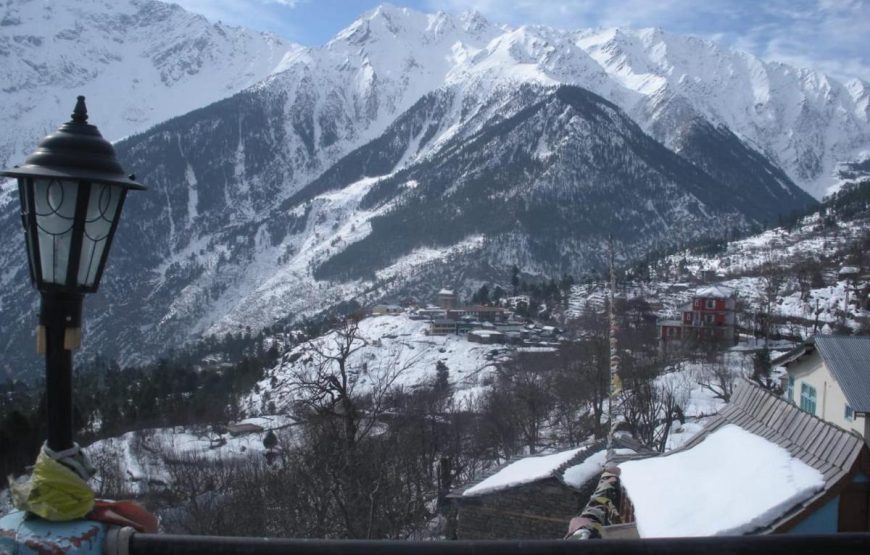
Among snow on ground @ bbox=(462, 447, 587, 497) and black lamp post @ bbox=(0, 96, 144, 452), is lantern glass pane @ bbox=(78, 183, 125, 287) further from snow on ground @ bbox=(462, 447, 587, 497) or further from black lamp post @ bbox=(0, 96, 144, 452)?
snow on ground @ bbox=(462, 447, 587, 497)

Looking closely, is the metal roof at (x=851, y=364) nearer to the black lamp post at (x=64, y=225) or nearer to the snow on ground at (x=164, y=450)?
the black lamp post at (x=64, y=225)

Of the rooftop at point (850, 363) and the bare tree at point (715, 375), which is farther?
the bare tree at point (715, 375)

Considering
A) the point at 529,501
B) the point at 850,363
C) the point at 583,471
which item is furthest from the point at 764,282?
the point at 529,501

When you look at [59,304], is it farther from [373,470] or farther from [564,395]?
[564,395]

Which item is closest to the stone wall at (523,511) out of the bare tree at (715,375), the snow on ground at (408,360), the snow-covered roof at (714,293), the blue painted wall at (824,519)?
the blue painted wall at (824,519)

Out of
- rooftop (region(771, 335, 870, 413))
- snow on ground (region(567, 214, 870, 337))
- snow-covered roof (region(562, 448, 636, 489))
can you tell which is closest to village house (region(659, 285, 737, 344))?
snow on ground (region(567, 214, 870, 337))
